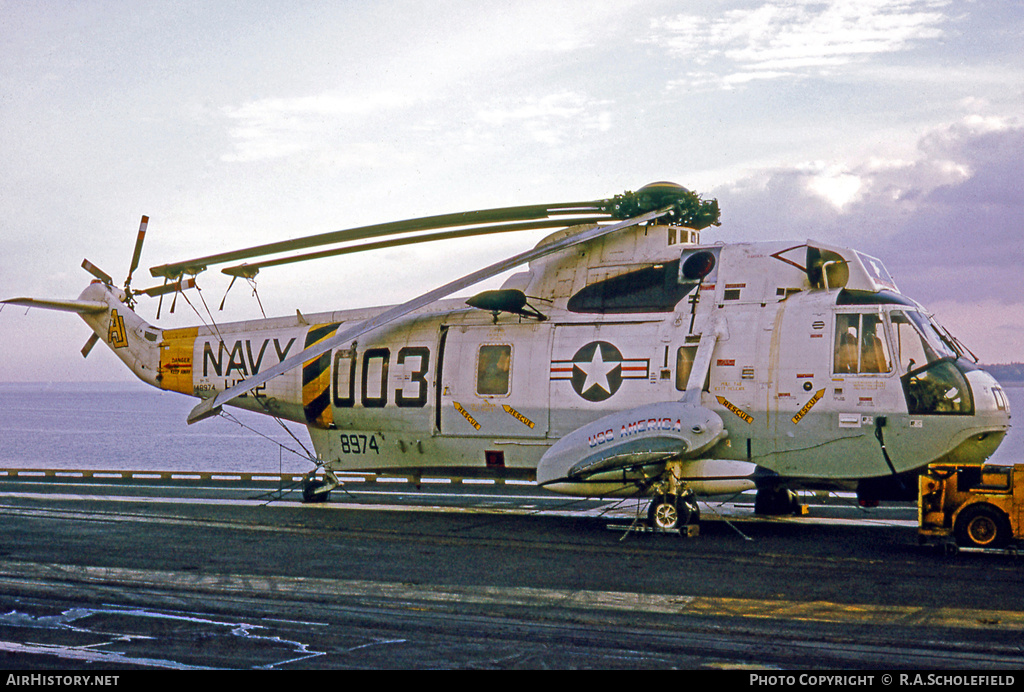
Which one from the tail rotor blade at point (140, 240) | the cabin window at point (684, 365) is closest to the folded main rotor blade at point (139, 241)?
the tail rotor blade at point (140, 240)

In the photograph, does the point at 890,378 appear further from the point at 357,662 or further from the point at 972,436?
the point at 357,662

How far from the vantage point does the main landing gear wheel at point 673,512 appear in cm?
1547

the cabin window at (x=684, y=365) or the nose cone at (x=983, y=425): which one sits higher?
the cabin window at (x=684, y=365)

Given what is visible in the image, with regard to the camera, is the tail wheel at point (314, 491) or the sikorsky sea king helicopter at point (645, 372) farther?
the tail wheel at point (314, 491)

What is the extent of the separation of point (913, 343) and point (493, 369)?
25.0 feet

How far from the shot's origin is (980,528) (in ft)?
43.4

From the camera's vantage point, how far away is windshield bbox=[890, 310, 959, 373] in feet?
48.4

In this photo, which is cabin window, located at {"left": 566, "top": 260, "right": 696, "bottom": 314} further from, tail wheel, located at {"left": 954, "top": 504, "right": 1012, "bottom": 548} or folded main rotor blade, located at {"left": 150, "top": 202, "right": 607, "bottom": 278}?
tail wheel, located at {"left": 954, "top": 504, "right": 1012, "bottom": 548}

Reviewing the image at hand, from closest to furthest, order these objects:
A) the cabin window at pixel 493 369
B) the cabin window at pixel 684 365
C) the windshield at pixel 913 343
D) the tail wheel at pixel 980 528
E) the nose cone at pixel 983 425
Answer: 1. the tail wheel at pixel 980 528
2. the nose cone at pixel 983 425
3. the windshield at pixel 913 343
4. the cabin window at pixel 684 365
5. the cabin window at pixel 493 369

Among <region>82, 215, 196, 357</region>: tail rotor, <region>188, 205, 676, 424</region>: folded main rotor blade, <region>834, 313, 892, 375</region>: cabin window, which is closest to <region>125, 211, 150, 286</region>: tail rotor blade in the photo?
<region>82, 215, 196, 357</region>: tail rotor

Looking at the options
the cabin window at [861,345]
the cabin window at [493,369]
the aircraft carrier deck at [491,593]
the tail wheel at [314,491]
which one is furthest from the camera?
the tail wheel at [314,491]

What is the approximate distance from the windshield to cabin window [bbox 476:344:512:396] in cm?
705

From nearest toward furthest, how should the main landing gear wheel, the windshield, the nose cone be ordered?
Answer: the nose cone, the windshield, the main landing gear wheel

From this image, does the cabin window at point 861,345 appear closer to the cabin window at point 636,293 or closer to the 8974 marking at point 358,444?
the cabin window at point 636,293
